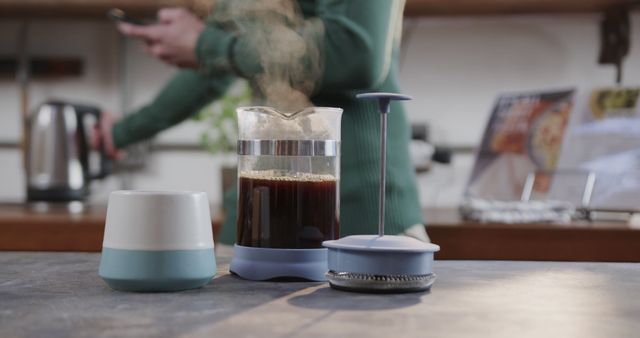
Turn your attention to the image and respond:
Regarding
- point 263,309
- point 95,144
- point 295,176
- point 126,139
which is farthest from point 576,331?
point 95,144

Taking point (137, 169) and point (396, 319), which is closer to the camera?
point (396, 319)

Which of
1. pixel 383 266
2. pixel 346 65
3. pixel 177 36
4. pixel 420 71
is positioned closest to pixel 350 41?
pixel 346 65

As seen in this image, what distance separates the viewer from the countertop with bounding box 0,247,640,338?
56cm

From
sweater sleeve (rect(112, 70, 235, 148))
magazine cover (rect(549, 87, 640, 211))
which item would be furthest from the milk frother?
magazine cover (rect(549, 87, 640, 211))

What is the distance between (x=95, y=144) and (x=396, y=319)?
2032mm

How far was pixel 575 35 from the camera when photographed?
8.96 ft

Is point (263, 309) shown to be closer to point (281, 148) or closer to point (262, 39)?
point (281, 148)

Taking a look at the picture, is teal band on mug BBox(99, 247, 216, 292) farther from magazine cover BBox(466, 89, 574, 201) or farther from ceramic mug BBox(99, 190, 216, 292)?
magazine cover BBox(466, 89, 574, 201)

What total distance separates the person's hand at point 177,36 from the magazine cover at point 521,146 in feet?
3.67

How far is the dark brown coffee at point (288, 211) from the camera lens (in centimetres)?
84

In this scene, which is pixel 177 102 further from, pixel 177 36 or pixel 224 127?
pixel 224 127

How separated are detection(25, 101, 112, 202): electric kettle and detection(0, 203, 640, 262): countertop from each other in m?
0.42

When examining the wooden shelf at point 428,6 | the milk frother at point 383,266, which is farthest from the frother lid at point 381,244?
the wooden shelf at point 428,6

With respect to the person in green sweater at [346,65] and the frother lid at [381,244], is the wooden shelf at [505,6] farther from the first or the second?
the frother lid at [381,244]
